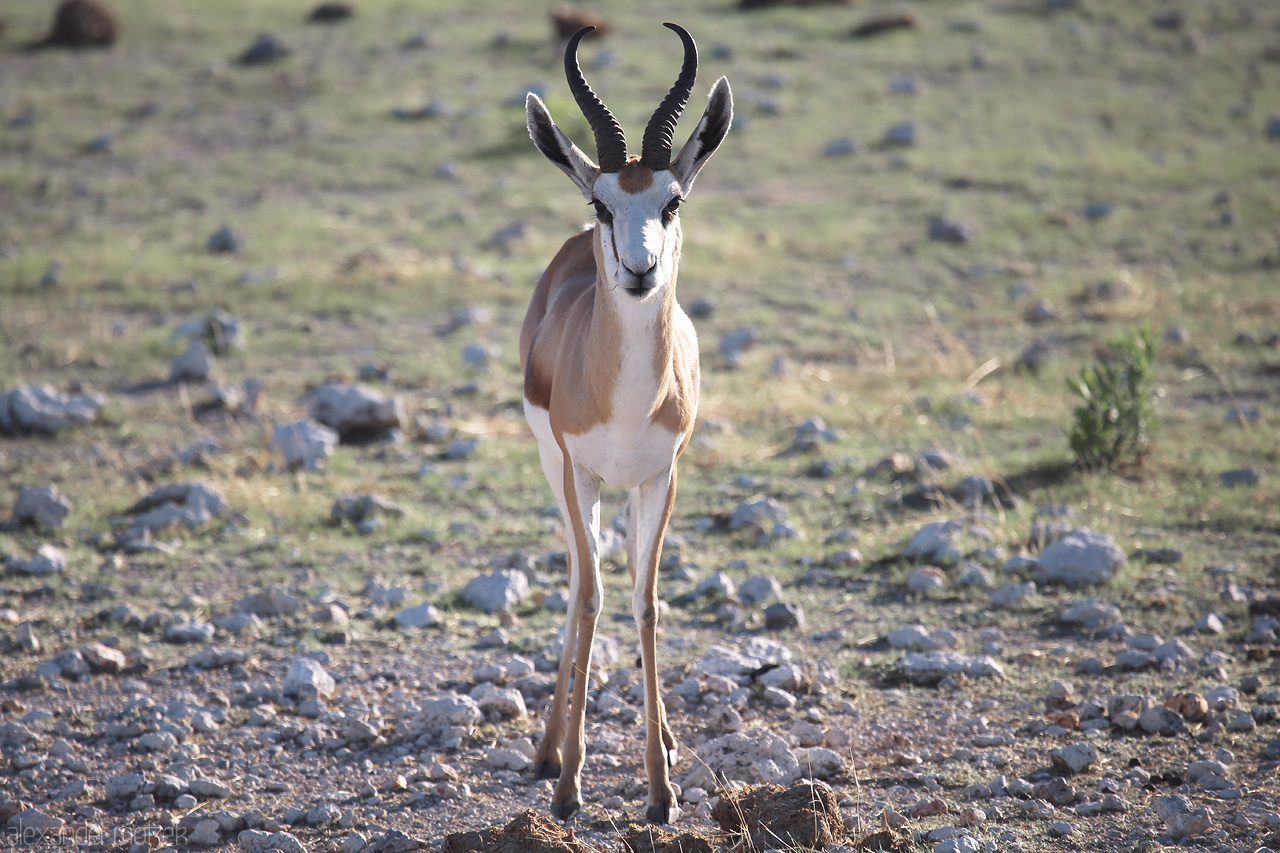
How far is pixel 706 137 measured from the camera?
4.60 meters

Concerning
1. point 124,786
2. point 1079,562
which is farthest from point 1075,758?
point 124,786

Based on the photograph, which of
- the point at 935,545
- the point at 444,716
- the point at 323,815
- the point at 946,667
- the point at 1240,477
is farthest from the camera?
the point at 1240,477

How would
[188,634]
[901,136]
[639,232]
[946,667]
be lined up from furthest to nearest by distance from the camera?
1. [901,136]
2. [188,634]
3. [946,667]
4. [639,232]

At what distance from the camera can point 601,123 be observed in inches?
175

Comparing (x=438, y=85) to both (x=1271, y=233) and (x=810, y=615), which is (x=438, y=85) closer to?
(x=1271, y=233)

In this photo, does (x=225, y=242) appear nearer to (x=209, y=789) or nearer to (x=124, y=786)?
(x=124, y=786)

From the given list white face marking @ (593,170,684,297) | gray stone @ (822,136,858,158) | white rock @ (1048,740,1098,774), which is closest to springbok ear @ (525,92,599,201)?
white face marking @ (593,170,684,297)

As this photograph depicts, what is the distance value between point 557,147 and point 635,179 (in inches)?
20.2

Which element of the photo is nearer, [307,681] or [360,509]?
[307,681]

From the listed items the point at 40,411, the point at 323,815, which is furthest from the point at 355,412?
the point at 323,815

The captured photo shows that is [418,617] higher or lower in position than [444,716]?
lower

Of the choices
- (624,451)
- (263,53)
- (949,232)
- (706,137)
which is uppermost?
(706,137)

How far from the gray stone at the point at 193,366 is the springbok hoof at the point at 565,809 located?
21.8 ft

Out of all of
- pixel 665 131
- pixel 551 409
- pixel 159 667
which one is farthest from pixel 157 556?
pixel 665 131
